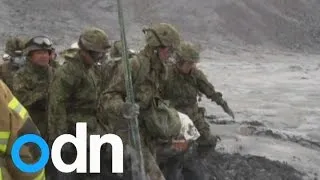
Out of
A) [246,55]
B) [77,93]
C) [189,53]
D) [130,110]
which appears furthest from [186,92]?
[246,55]

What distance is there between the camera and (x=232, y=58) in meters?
19.5

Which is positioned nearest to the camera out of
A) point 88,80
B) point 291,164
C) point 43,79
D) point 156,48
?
point 156,48

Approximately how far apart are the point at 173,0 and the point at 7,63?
780 inches

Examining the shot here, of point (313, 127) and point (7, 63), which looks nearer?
point (7, 63)

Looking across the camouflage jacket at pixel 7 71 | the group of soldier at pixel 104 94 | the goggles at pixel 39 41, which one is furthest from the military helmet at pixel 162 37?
the camouflage jacket at pixel 7 71

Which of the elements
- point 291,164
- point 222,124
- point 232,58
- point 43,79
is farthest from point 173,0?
point 43,79

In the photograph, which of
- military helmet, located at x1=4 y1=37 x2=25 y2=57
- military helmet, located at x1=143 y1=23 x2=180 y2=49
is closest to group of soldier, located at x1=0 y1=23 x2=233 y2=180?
military helmet, located at x1=143 y1=23 x2=180 y2=49

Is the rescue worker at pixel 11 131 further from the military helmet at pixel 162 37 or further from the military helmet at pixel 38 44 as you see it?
the military helmet at pixel 38 44

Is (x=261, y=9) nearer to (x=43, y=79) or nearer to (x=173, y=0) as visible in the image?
(x=173, y=0)

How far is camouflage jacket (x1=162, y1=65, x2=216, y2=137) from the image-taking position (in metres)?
5.64

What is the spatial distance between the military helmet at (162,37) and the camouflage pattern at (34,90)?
1.10 meters

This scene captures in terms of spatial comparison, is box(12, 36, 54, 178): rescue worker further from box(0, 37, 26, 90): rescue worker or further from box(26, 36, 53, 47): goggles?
box(0, 37, 26, 90): rescue worker

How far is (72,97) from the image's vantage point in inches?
182

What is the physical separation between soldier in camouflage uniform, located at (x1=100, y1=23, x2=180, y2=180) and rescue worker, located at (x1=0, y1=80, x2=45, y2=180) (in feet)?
6.57
